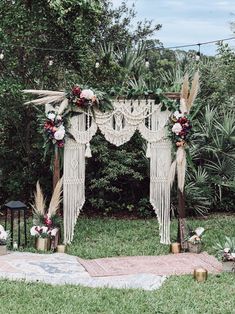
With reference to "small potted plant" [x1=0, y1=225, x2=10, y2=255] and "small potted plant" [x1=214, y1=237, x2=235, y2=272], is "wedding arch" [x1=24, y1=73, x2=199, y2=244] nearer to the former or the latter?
"small potted plant" [x1=0, y1=225, x2=10, y2=255]

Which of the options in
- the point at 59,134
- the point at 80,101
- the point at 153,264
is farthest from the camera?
the point at 80,101

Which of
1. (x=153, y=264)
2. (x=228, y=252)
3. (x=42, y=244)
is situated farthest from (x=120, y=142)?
(x=228, y=252)

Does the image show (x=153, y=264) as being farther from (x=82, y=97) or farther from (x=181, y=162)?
(x=82, y=97)

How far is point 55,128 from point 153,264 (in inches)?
86.6

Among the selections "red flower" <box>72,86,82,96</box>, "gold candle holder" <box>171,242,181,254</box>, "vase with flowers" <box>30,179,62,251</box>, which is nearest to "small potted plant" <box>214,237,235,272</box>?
"gold candle holder" <box>171,242,181,254</box>

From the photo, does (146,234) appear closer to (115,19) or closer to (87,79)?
(87,79)

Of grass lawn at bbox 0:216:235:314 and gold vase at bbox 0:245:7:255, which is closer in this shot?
grass lawn at bbox 0:216:235:314

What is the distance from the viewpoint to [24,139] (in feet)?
33.2

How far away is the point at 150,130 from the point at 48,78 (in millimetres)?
2937

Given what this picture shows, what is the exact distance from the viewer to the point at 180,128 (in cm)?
730

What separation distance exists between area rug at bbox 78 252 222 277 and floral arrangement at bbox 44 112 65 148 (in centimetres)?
162

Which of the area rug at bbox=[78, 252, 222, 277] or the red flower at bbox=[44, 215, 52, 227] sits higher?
the red flower at bbox=[44, 215, 52, 227]

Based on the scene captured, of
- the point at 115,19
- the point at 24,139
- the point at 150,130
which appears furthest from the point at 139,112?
the point at 115,19

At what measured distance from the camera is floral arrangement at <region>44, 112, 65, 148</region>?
23.9 ft
